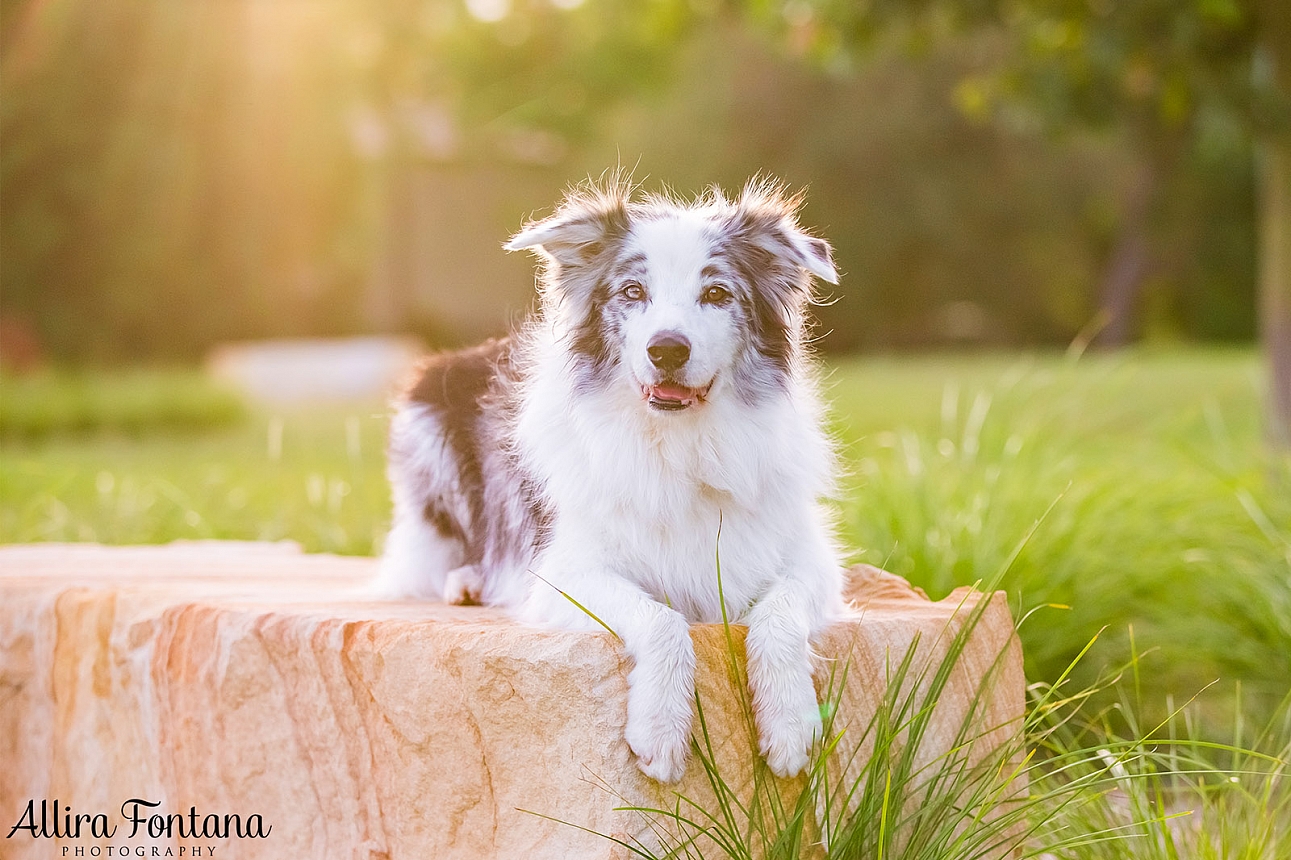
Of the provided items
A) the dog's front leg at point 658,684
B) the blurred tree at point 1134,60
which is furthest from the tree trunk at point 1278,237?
the dog's front leg at point 658,684

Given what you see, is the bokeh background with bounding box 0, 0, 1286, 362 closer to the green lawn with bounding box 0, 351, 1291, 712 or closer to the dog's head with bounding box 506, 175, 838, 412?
the dog's head with bounding box 506, 175, 838, 412

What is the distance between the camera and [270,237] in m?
16.0

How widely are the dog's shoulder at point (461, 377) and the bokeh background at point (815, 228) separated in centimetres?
33

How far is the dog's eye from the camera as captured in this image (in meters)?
2.94

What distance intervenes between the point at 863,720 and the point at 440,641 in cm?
107

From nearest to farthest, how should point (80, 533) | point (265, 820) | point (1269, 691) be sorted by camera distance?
1. point (265, 820)
2. point (1269, 691)
3. point (80, 533)

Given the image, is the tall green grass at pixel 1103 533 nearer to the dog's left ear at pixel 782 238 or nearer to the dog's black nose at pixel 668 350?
the dog's left ear at pixel 782 238

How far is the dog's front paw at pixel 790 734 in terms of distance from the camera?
2.75m

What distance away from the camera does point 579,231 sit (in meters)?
3.12

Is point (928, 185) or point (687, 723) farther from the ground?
point (928, 185)

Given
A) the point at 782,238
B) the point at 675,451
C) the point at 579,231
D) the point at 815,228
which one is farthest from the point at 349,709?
the point at 815,228

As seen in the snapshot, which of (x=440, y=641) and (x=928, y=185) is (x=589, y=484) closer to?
(x=440, y=641)

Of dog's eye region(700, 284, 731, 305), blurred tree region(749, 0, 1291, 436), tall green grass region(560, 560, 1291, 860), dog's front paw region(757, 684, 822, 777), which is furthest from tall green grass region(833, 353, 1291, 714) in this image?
dog's front paw region(757, 684, 822, 777)

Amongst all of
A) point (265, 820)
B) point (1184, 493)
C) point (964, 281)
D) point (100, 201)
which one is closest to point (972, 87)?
point (1184, 493)
